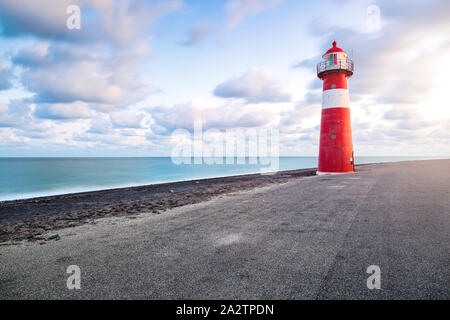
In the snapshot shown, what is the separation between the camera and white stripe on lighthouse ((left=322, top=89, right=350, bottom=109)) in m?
21.0

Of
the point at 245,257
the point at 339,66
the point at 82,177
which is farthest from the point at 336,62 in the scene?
the point at 82,177

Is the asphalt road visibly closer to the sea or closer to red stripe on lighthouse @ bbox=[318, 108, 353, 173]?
red stripe on lighthouse @ bbox=[318, 108, 353, 173]

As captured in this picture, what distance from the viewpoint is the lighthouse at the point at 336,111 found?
2089cm

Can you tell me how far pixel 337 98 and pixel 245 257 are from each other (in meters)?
19.9

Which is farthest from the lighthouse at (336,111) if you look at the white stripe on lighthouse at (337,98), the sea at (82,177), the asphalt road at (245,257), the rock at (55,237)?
the sea at (82,177)

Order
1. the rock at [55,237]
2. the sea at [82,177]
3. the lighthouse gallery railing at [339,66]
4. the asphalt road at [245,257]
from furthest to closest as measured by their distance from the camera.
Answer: the sea at [82,177]
the lighthouse gallery railing at [339,66]
the rock at [55,237]
the asphalt road at [245,257]

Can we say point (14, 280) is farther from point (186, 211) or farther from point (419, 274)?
point (419, 274)

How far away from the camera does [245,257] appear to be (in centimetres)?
454

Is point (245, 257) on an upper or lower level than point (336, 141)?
lower

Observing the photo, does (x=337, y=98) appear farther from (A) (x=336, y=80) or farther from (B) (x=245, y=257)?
(B) (x=245, y=257)

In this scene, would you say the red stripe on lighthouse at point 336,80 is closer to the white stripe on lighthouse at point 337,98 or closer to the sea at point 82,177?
the white stripe on lighthouse at point 337,98

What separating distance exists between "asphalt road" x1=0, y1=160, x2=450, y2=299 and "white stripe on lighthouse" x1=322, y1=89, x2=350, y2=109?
14667 millimetres
